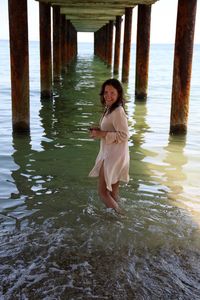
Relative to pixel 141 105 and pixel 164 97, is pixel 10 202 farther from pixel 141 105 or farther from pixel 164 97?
pixel 164 97

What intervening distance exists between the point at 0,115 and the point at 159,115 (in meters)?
3.69

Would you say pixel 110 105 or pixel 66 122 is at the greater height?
pixel 110 105

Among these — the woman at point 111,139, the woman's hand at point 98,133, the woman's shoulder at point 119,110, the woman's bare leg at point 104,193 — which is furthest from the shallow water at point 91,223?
the woman's shoulder at point 119,110

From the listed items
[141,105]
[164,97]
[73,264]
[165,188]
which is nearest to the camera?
[73,264]

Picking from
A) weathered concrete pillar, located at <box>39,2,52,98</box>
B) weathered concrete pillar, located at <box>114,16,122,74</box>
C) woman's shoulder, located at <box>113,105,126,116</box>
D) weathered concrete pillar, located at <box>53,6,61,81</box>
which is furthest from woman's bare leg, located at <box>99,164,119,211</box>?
weathered concrete pillar, located at <box>114,16,122,74</box>

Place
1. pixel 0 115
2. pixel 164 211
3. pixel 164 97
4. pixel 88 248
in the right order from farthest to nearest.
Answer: pixel 164 97 → pixel 0 115 → pixel 164 211 → pixel 88 248

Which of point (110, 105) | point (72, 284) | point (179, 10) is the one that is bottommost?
point (72, 284)

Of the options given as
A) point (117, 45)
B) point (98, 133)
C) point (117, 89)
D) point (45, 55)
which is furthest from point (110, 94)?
point (117, 45)

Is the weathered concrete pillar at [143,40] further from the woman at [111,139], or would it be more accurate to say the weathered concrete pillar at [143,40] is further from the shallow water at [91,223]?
the woman at [111,139]

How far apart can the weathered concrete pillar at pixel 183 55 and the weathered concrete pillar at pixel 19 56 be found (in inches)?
99.9

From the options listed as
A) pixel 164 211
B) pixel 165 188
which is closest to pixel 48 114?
pixel 165 188

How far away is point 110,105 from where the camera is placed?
3.90 meters

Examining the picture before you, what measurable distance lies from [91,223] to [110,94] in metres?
1.24

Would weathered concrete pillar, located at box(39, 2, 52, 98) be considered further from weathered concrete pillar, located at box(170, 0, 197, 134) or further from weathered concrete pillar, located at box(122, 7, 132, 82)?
weathered concrete pillar, located at box(170, 0, 197, 134)
